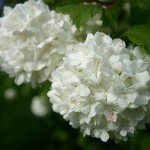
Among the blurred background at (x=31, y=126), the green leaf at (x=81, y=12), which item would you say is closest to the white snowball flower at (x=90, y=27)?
the green leaf at (x=81, y=12)

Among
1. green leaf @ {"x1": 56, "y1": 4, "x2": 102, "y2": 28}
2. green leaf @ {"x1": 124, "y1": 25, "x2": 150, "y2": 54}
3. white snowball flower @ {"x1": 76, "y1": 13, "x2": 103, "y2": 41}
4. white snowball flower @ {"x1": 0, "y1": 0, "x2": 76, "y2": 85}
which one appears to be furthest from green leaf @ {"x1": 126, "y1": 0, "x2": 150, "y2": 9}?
white snowball flower @ {"x1": 0, "y1": 0, "x2": 76, "y2": 85}

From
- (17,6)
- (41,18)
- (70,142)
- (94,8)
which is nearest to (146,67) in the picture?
(94,8)

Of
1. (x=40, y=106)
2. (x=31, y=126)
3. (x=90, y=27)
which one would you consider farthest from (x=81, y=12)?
(x=31, y=126)

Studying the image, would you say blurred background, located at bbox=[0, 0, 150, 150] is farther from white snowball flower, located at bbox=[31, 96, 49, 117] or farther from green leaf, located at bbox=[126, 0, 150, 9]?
green leaf, located at bbox=[126, 0, 150, 9]

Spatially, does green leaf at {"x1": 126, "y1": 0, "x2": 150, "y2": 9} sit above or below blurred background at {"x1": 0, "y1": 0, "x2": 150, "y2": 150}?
above

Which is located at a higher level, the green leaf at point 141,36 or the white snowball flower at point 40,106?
the green leaf at point 141,36

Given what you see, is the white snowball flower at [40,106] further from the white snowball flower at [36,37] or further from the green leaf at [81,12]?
the green leaf at [81,12]

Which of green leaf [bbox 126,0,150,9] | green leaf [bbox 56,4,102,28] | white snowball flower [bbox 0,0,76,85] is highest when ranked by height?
green leaf [bbox 126,0,150,9]
